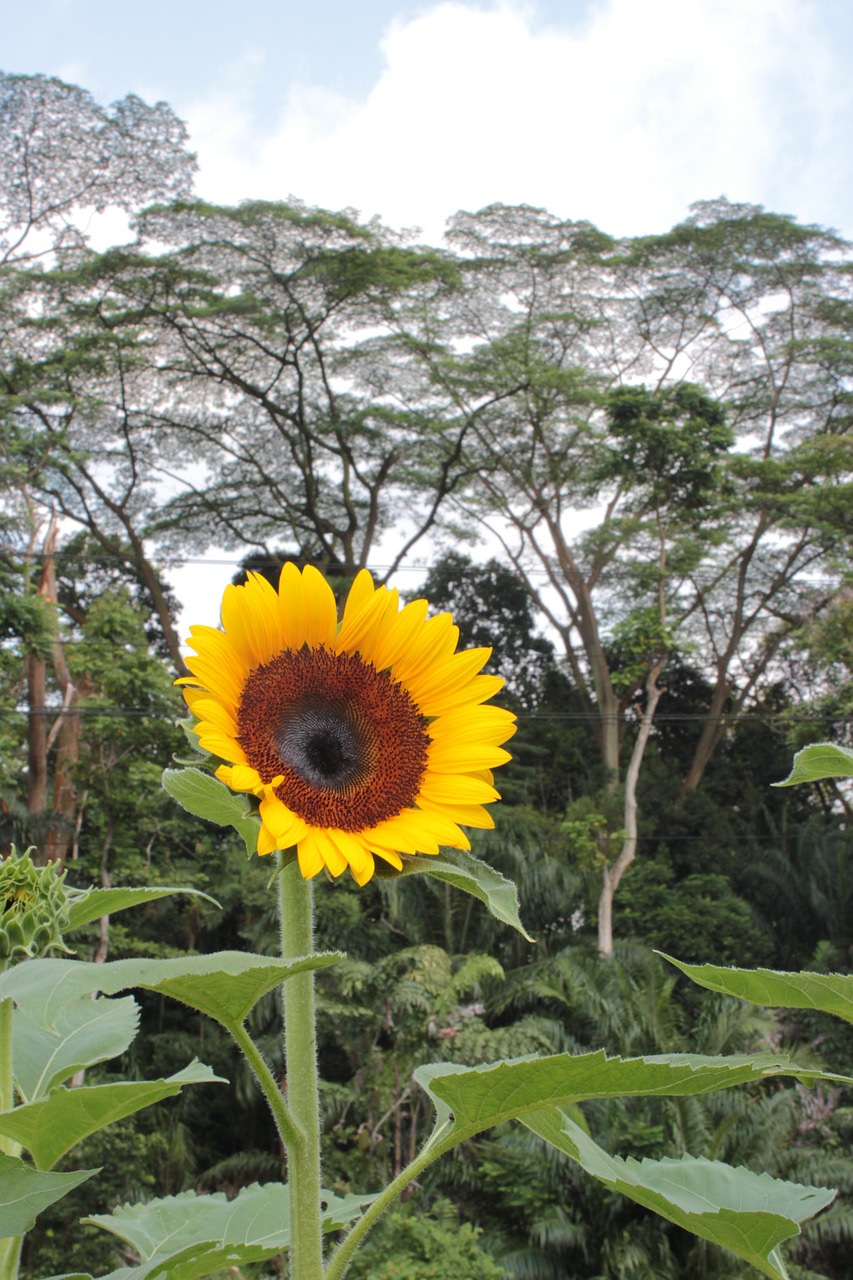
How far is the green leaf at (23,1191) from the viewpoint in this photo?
1.16 feet

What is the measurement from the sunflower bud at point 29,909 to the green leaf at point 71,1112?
110 mm

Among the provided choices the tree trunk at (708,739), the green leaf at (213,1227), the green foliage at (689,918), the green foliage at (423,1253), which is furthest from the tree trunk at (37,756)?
the green leaf at (213,1227)

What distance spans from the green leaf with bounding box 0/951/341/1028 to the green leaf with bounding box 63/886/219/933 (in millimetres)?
40

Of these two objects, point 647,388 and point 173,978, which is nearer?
point 173,978

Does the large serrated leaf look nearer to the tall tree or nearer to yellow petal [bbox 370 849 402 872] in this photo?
yellow petal [bbox 370 849 402 872]

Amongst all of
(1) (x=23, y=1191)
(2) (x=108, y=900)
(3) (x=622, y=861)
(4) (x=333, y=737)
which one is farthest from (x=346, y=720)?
(3) (x=622, y=861)

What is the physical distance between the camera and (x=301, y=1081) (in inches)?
16.4

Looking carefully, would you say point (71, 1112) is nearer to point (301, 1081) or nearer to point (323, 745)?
point (301, 1081)

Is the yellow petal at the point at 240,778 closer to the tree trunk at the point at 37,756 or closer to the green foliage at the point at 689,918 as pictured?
the tree trunk at the point at 37,756

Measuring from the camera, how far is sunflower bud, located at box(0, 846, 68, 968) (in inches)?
19.6

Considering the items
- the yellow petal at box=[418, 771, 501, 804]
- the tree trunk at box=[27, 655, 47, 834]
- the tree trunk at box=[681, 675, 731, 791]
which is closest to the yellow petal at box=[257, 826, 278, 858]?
the yellow petal at box=[418, 771, 501, 804]

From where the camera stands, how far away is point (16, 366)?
10.3 m

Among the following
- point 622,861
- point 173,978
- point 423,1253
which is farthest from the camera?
point 622,861

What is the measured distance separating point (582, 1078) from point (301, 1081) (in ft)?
0.36
